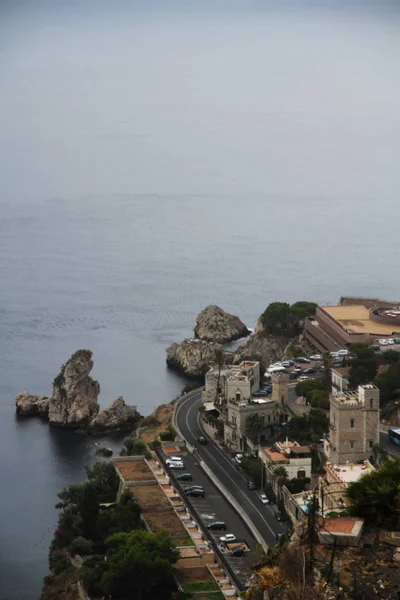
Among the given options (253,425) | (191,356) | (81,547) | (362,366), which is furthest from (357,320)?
(81,547)

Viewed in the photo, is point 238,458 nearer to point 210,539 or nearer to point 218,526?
point 218,526

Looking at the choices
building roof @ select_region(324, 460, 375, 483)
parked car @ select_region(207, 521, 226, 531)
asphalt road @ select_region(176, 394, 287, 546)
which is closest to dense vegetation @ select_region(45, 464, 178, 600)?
parked car @ select_region(207, 521, 226, 531)

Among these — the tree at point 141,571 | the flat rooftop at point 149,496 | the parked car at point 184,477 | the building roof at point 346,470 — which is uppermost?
the building roof at point 346,470

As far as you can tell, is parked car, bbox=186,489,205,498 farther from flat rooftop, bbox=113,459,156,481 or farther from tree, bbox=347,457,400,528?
tree, bbox=347,457,400,528

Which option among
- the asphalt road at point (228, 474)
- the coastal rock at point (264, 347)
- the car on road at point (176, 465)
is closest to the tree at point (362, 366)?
the asphalt road at point (228, 474)

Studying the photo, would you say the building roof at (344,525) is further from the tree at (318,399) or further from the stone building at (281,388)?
the tree at (318,399)

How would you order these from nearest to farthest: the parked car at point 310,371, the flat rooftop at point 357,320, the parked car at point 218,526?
the parked car at point 218,526 → the parked car at point 310,371 → the flat rooftop at point 357,320
